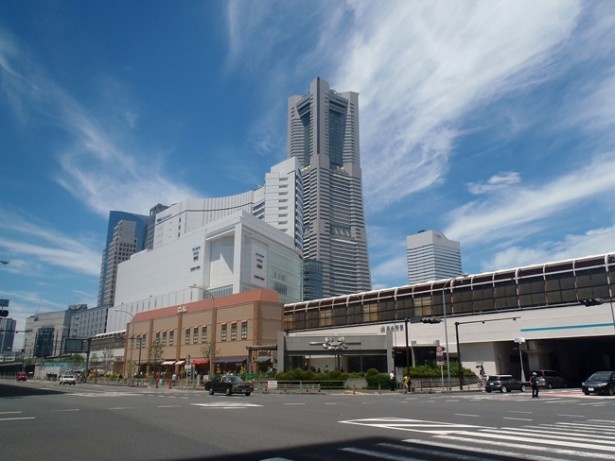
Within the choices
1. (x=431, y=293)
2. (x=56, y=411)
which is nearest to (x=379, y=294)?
(x=431, y=293)

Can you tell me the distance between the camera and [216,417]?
55.5ft

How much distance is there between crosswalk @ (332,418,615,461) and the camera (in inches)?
357

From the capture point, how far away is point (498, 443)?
10.5 m

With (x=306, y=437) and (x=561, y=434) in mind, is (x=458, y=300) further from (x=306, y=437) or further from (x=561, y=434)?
(x=306, y=437)

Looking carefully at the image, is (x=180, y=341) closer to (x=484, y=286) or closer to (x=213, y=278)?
(x=213, y=278)

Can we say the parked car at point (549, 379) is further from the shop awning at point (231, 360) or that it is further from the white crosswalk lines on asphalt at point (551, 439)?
the shop awning at point (231, 360)

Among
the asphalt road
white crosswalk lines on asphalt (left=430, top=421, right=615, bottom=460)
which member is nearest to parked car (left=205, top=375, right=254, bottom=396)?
the asphalt road

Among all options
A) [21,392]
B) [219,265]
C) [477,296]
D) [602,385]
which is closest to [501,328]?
[477,296]

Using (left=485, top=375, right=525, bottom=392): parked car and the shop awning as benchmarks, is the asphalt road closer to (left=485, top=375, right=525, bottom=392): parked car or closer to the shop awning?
(left=485, top=375, right=525, bottom=392): parked car

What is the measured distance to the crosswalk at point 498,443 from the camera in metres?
9.06

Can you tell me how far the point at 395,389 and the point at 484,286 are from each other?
25.1 metres

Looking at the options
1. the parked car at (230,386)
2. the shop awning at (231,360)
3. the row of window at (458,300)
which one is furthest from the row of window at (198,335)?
the parked car at (230,386)

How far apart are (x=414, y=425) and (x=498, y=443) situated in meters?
3.91

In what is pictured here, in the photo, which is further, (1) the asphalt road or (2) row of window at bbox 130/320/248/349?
(2) row of window at bbox 130/320/248/349
